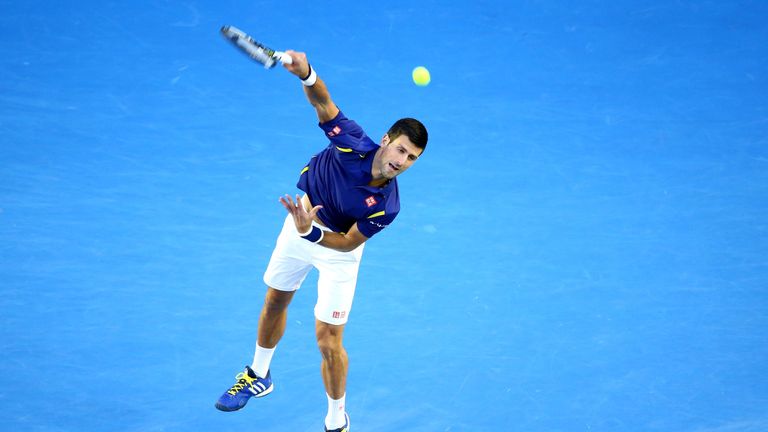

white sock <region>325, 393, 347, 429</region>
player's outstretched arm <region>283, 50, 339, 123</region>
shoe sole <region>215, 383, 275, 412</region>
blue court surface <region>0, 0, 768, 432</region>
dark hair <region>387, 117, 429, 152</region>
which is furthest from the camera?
blue court surface <region>0, 0, 768, 432</region>

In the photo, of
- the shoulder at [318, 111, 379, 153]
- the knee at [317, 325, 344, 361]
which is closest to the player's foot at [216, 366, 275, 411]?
the knee at [317, 325, 344, 361]

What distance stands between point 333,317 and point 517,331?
2735 mm

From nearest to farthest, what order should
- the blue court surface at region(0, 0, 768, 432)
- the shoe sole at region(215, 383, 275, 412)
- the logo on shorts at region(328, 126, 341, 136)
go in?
the logo on shorts at region(328, 126, 341, 136)
the shoe sole at region(215, 383, 275, 412)
the blue court surface at region(0, 0, 768, 432)

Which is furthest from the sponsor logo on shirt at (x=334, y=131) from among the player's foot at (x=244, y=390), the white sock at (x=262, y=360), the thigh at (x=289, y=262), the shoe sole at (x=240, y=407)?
the shoe sole at (x=240, y=407)

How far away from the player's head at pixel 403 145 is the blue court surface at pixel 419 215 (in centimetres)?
265

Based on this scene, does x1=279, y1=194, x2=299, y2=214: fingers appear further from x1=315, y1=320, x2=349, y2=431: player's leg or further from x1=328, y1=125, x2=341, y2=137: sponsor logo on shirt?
x1=315, y1=320, x2=349, y2=431: player's leg

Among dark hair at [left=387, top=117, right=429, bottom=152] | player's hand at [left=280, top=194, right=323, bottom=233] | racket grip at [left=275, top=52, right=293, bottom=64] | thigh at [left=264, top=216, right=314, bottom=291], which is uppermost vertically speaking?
racket grip at [left=275, top=52, right=293, bottom=64]

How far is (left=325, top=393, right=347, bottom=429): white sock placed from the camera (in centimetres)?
848

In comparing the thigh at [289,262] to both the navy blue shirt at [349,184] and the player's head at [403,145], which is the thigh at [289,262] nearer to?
the navy blue shirt at [349,184]

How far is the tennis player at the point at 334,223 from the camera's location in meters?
7.59

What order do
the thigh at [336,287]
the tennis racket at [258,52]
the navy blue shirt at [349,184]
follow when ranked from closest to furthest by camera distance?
the tennis racket at [258,52] < the navy blue shirt at [349,184] < the thigh at [336,287]

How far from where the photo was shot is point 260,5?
15.2 metres

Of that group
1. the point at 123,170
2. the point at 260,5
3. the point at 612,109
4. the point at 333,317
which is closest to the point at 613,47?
the point at 612,109

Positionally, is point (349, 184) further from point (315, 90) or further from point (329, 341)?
point (329, 341)
